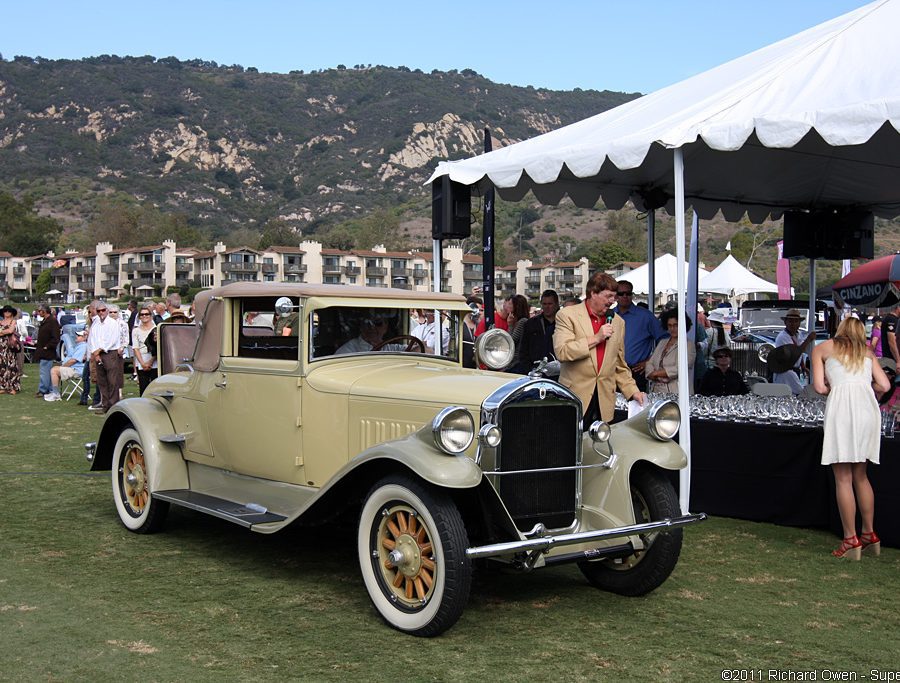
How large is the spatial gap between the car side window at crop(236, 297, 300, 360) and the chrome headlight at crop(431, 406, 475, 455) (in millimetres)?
1592

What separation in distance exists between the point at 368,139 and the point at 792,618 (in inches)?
5419

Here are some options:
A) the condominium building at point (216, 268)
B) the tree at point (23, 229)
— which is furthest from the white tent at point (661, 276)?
the tree at point (23, 229)

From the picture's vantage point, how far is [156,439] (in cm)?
625

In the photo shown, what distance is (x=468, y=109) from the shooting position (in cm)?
14325

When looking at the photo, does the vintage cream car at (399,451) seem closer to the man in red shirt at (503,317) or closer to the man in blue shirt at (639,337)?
the man in blue shirt at (639,337)

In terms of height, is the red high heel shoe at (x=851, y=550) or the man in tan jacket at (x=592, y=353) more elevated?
the man in tan jacket at (x=592, y=353)

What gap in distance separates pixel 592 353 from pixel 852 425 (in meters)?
1.72

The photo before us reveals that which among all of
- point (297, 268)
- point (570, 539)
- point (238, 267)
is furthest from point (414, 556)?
point (297, 268)

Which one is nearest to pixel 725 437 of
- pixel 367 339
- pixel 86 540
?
pixel 367 339

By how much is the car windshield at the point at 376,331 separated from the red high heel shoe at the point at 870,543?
288 cm

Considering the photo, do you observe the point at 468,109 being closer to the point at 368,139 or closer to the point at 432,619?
the point at 368,139

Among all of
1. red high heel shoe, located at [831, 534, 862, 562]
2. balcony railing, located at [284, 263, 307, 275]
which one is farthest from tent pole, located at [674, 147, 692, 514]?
balcony railing, located at [284, 263, 307, 275]

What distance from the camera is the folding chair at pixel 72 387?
1651cm

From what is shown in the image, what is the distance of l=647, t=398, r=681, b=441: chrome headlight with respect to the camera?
511cm
